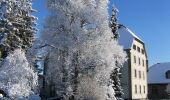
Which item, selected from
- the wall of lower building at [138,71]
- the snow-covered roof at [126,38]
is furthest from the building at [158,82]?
the snow-covered roof at [126,38]

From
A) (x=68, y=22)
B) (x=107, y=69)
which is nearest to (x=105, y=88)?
(x=107, y=69)

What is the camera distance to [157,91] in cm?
7438

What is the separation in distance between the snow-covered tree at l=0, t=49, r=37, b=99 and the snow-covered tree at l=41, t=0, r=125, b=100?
127cm

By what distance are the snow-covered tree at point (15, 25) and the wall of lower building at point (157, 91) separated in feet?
115

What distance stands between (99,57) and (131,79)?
3275 cm

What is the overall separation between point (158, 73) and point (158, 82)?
2.58m

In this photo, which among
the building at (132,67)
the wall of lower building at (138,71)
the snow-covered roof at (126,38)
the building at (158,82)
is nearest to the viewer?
the snow-covered roof at (126,38)

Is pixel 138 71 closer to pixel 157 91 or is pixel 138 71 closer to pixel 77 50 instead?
pixel 157 91

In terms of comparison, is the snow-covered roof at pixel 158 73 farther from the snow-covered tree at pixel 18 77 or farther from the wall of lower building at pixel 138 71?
the snow-covered tree at pixel 18 77

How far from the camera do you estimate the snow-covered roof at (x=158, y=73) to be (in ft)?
243

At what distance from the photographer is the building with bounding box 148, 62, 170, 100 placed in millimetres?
73312

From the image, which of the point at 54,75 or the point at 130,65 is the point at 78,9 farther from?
the point at 130,65

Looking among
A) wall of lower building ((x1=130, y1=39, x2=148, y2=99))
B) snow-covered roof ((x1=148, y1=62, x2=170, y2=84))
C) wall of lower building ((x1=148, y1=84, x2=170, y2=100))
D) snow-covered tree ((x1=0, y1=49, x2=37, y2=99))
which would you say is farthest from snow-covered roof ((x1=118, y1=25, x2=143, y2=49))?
snow-covered tree ((x1=0, y1=49, x2=37, y2=99))

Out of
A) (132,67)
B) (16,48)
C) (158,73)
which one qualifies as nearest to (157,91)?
(158,73)
